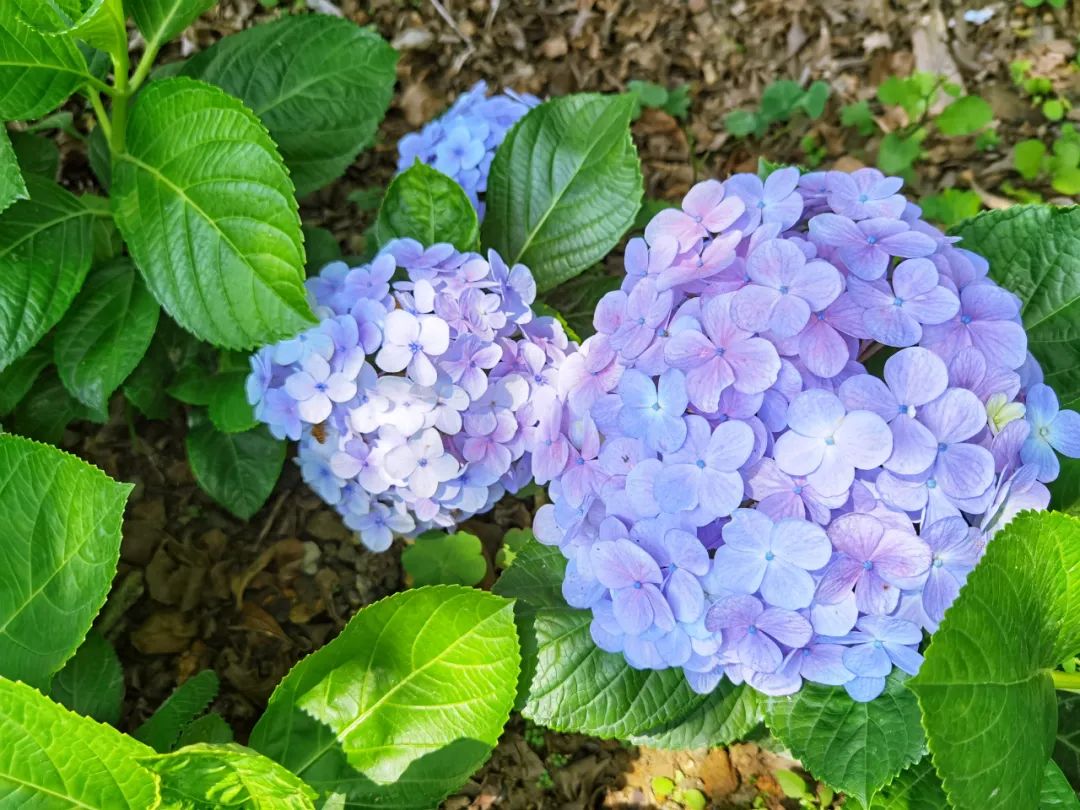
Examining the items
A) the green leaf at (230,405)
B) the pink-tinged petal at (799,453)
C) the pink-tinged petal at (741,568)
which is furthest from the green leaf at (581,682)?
the green leaf at (230,405)

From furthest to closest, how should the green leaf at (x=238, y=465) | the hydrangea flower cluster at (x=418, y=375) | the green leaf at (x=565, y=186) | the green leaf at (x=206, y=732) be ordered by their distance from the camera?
the green leaf at (x=238, y=465) → the green leaf at (x=565, y=186) → the green leaf at (x=206, y=732) → the hydrangea flower cluster at (x=418, y=375)

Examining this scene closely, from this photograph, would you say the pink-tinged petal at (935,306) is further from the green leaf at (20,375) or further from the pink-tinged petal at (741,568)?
the green leaf at (20,375)

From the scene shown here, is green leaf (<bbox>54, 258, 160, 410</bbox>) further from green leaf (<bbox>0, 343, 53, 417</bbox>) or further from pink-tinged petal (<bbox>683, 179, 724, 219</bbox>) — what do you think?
pink-tinged petal (<bbox>683, 179, 724, 219</bbox>)

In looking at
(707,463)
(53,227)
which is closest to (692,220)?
(707,463)

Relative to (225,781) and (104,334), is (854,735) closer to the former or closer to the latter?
(225,781)

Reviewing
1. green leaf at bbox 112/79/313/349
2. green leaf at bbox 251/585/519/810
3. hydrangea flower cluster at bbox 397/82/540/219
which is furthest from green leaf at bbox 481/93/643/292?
green leaf at bbox 251/585/519/810

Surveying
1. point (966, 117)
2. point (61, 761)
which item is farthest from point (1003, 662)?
point (966, 117)
